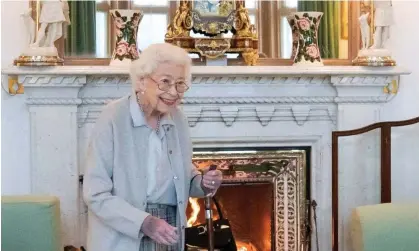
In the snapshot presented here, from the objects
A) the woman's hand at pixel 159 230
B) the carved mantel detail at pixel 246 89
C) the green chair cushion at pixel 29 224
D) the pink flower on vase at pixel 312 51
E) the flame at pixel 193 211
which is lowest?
the flame at pixel 193 211

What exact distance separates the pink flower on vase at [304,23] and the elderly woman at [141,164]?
128 centimetres

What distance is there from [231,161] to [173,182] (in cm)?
132

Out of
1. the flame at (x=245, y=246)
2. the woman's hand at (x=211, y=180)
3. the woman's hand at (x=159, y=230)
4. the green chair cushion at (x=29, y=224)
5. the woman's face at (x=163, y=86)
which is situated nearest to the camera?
the woman's hand at (x=159, y=230)

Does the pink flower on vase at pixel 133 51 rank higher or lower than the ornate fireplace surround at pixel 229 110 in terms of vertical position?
higher

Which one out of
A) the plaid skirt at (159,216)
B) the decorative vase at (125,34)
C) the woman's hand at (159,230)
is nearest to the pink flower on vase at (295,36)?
the decorative vase at (125,34)

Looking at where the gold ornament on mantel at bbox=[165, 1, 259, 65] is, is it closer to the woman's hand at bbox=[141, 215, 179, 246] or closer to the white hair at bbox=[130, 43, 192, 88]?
the white hair at bbox=[130, 43, 192, 88]

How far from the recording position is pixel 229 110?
3.37 m

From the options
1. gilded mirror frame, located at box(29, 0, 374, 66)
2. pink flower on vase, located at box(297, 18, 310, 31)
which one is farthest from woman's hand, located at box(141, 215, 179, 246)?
pink flower on vase, located at box(297, 18, 310, 31)

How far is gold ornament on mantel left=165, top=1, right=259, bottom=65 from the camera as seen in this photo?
3.39 metres

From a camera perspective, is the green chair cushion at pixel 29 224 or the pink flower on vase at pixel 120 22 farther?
the pink flower on vase at pixel 120 22

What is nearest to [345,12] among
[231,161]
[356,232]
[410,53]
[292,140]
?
[410,53]

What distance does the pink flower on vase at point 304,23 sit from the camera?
11.0 feet

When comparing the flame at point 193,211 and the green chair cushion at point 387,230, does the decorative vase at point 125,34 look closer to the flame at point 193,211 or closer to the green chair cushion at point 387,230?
the flame at point 193,211

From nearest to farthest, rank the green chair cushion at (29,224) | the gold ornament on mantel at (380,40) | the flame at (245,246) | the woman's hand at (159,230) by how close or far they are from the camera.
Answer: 1. the woman's hand at (159,230)
2. the green chair cushion at (29,224)
3. the gold ornament on mantel at (380,40)
4. the flame at (245,246)
